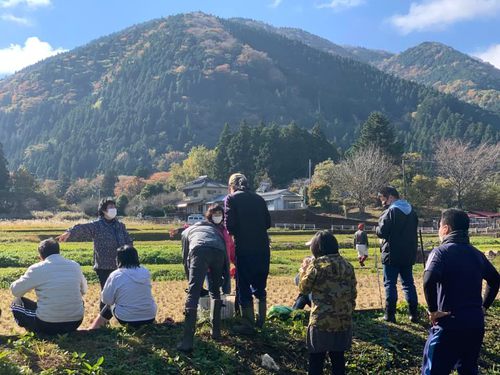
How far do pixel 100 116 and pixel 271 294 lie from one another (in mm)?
141726

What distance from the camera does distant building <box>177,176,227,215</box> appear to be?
58.2m

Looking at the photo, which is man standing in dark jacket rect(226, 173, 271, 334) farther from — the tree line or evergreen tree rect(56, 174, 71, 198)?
evergreen tree rect(56, 174, 71, 198)

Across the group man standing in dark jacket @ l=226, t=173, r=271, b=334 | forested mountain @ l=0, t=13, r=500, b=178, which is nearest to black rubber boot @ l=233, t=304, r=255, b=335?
man standing in dark jacket @ l=226, t=173, r=271, b=334

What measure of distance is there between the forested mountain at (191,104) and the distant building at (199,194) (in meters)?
50.2

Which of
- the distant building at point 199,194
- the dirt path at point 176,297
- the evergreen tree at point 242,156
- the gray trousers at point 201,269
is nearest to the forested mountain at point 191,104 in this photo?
the evergreen tree at point 242,156

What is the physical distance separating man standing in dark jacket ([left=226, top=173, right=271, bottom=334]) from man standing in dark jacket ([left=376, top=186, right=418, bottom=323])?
157cm

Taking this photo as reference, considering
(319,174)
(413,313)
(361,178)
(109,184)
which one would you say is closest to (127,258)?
(413,313)

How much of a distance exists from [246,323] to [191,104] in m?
144

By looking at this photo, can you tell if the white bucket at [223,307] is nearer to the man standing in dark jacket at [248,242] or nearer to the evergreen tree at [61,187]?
the man standing in dark jacket at [248,242]

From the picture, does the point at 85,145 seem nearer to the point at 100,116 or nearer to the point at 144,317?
the point at 100,116

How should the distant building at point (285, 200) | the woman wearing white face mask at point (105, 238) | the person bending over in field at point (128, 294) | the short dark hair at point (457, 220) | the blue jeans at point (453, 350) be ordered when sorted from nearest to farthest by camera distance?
the blue jeans at point (453, 350)
the short dark hair at point (457, 220)
the person bending over in field at point (128, 294)
the woman wearing white face mask at point (105, 238)
the distant building at point (285, 200)

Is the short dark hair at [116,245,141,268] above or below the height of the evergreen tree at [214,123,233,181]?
below

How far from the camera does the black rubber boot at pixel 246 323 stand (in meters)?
5.48

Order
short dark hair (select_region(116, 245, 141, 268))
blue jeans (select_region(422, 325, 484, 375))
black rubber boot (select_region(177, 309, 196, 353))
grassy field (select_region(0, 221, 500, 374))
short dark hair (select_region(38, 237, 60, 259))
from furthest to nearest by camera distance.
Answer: short dark hair (select_region(116, 245, 141, 268)) → short dark hair (select_region(38, 237, 60, 259)) → black rubber boot (select_region(177, 309, 196, 353)) → grassy field (select_region(0, 221, 500, 374)) → blue jeans (select_region(422, 325, 484, 375))
